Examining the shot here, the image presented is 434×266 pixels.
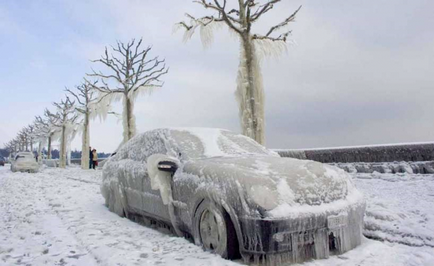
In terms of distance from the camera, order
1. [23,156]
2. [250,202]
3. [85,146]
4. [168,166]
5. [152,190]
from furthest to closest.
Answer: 1. [85,146]
2. [23,156]
3. [152,190]
4. [168,166]
5. [250,202]

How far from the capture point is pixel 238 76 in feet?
42.3

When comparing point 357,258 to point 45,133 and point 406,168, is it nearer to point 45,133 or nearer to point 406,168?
point 406,168

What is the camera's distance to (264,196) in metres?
3.35

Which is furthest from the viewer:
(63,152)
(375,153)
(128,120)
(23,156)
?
(63,152)

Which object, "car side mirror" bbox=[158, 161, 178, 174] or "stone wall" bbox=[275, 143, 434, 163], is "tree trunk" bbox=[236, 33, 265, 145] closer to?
"stone wall" bbox=[275, 143, 434, 163]

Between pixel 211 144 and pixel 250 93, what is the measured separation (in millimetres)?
7757

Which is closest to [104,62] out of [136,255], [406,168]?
[406,168]

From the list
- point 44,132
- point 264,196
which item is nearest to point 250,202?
point 264,196

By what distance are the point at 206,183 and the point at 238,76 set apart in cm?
945

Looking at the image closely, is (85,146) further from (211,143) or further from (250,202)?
(250,202)

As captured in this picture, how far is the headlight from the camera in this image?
329 cm

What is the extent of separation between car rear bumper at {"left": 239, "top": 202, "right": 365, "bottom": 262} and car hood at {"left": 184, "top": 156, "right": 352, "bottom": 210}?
0.58 feet

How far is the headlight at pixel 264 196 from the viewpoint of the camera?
3.29 meters

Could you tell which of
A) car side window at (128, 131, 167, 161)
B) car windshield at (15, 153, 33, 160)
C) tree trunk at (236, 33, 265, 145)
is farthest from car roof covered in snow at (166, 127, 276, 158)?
car windshield at (15, 153, 33, 160)
